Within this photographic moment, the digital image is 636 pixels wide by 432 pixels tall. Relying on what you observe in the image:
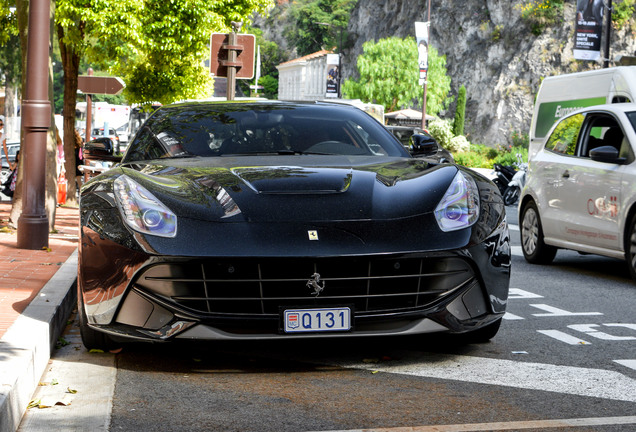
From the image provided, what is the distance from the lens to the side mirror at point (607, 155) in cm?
872

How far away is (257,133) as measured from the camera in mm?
6184

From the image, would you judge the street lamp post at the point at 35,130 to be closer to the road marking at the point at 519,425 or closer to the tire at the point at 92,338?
the tire at the point at 92,338

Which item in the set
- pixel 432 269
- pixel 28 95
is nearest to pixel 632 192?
pixel 432 269

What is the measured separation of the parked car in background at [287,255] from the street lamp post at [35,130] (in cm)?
414

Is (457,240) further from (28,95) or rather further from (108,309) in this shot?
(28,95)

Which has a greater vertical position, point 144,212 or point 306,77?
point 144,212

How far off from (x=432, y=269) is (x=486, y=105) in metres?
73.0

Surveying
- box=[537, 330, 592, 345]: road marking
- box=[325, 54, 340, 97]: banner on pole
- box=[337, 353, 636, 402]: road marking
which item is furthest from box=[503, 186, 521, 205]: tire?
box=[325, 54, 340, 97]: banner on pole

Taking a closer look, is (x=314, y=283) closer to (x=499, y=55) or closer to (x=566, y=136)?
(x=566, y=136)

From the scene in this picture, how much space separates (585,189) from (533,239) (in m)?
1.29

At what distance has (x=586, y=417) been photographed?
157 inches

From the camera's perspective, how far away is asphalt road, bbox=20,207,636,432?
3.94m

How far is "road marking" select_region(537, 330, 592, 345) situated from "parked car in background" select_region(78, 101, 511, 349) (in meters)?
0.94

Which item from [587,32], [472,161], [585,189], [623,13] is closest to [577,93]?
[585,189]
